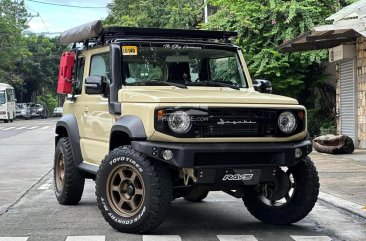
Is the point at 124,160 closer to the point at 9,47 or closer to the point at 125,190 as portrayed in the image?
the point at 125,190

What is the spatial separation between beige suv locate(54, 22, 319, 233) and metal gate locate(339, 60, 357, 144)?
12.0 metres

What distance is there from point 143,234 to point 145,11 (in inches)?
1247

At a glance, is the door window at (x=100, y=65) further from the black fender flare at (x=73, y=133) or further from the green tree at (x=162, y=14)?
the green tree at (x=162, y=14)

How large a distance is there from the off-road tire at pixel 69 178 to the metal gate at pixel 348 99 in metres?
12.5

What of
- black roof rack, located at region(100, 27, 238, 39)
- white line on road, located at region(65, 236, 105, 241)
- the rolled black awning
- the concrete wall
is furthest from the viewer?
the concrete wall

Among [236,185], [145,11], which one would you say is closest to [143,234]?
[236,185]

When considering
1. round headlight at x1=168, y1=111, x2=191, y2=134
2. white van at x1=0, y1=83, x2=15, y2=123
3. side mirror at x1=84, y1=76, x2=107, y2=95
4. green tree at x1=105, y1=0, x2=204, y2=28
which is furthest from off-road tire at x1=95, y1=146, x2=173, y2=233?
white van at x1=0, y1=83, x2=15, y2=123

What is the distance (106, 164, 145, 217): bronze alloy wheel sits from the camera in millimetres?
6883

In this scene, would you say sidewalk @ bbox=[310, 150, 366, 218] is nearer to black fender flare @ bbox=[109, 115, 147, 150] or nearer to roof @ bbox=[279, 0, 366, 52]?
roof @ bbox=[279, 0, 366, 52]

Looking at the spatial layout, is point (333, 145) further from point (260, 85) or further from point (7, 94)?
point (7, 94)

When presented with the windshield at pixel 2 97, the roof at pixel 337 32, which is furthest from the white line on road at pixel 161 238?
the windshield at pixel 2 97

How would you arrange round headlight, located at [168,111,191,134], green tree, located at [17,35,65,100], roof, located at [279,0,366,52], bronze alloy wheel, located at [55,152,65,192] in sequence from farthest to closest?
green tree, located at [17,35,65,100], roof, located at [279,0,366,52], bronze alloy wheel, located at [55,152,65,192], round headlight, located at [168,111,191,134]

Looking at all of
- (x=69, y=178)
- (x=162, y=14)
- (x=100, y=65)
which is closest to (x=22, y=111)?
(x=162, y=14)

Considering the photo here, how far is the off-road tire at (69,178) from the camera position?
8.88 metres
